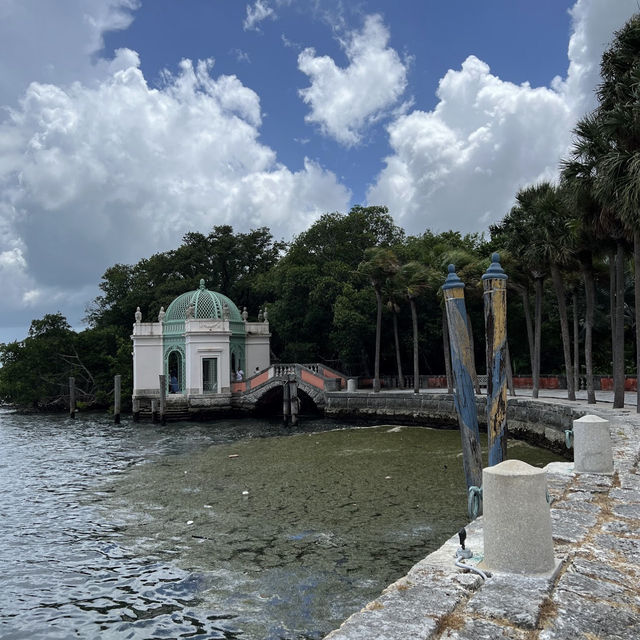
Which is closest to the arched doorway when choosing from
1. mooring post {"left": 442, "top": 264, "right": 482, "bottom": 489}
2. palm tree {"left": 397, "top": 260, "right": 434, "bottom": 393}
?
palm tree {"left": 397, "top": 260, "right": 434, "bottom": 393}

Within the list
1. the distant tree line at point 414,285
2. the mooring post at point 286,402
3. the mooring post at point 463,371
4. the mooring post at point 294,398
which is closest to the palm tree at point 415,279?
the distant tree line at point 414,285

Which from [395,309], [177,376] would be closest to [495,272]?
[395,309]

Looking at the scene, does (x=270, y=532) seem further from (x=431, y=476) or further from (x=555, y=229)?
(x=555, y=229)

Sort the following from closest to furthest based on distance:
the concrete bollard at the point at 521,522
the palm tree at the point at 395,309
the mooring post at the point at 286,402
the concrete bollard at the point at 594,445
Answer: the concrete bollard at the point at 521,522, the concrete bollard at the point at 594,445, the mooring post at the point at 286,402, the palm tree at the point at 395,309

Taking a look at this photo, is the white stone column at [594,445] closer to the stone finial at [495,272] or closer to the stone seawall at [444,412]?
the stone finial at [495,272]

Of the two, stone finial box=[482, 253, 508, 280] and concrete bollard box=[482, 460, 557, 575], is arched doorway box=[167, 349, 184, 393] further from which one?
concrete bollard box=[482, 460, 557, 575]

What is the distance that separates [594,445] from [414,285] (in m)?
23.8

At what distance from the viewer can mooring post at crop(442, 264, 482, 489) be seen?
29.9 feet

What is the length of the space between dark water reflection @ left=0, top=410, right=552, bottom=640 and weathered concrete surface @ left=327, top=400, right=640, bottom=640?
2796 millimetres

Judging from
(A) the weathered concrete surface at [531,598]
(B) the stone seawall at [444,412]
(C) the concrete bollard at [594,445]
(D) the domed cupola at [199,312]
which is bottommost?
(B) the stone seawall at [444,412]

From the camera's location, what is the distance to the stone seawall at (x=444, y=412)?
61.8ft

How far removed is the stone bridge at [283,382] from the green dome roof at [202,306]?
193 inches

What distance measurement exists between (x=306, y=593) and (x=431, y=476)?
25.3 feet

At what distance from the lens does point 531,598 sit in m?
3.99
